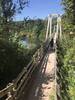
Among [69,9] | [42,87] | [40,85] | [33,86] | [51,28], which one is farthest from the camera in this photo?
[51,28]

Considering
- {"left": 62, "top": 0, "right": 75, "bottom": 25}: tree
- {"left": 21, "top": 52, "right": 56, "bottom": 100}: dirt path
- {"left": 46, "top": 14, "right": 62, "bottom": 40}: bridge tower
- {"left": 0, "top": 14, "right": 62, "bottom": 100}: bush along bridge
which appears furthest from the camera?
{"left": 46, "top": 14, "right": 62, "bottom": 40}: bridge tower

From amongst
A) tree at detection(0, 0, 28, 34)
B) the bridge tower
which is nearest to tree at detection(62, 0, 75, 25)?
tree at detection(0, 0, 28, 34)

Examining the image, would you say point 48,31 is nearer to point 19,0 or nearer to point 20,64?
point 19,0

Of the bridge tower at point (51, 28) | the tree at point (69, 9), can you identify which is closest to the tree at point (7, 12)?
the tree at point (69, 9)

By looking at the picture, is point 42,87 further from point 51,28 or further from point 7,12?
point 51,28

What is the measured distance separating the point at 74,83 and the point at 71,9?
888cm

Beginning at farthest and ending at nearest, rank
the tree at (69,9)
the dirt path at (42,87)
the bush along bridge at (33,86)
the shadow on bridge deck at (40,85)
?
1. the tree at (69,9)
2. the shadow on bridge deck at (40,85)
3. the dirt path at (42,87)
4. the bush along bridge at (33,86)

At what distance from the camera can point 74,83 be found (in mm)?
12719

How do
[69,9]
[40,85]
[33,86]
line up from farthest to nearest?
[69,9] → [40,85] → [33,86]

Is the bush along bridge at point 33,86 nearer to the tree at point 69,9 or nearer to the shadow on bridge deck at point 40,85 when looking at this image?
the shadow on bridge deck at point 40,85

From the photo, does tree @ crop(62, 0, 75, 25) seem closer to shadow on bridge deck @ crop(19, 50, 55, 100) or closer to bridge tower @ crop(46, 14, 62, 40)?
shadow on bridge deck @ crop(19, 50, 55, 100)

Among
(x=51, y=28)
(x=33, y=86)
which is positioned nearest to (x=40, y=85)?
(x=33, y=86)

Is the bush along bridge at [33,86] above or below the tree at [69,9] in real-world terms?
below

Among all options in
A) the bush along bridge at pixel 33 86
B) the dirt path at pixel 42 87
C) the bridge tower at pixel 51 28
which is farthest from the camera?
the bridge tower at pixel 51 28
